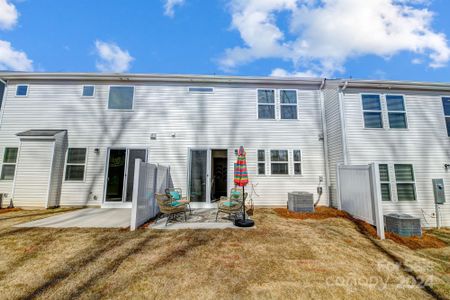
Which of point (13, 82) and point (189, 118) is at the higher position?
point (13, 82)

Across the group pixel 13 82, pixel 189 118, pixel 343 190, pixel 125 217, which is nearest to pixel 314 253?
pixel 343 190

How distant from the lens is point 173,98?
7.84m

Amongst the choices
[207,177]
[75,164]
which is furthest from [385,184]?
[75,164]

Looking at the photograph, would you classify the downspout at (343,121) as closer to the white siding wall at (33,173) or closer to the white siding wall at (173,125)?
the white siding wall at (173,125)

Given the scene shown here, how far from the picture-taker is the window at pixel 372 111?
22.9 ft

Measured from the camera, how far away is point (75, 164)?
7.27 m

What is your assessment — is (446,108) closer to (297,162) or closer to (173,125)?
(297,162)

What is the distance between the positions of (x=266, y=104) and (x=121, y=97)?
6466 mm

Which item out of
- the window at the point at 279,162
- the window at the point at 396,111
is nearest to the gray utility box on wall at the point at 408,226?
the window at the point at 279,162

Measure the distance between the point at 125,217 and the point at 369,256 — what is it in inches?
249

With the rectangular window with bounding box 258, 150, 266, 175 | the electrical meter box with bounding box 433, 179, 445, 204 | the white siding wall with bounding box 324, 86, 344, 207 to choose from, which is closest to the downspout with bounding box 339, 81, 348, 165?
the white siding wall with bounding box 324, 86, 344, 207

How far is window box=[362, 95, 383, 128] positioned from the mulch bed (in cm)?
369

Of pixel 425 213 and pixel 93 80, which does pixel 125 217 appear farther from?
pixel 425 213

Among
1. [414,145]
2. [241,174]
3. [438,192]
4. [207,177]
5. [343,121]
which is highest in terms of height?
[343,121]
